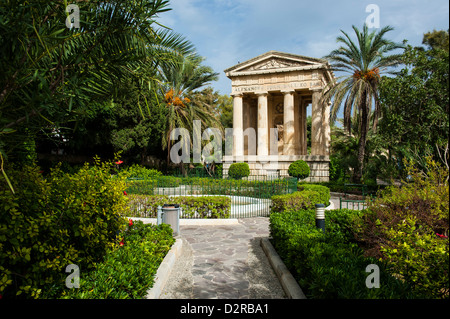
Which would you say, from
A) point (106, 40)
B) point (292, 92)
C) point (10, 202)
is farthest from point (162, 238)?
point (292, 92)

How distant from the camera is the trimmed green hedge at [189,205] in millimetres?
9703

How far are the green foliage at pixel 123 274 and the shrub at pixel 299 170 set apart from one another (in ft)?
62.2

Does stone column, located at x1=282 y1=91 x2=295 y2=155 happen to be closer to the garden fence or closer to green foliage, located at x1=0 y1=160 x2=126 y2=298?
the garden fence

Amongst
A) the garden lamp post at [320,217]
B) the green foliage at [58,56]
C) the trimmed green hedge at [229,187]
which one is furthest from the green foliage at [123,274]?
the trimmed green hedge at [229,187]

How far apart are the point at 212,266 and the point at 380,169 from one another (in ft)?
46.9

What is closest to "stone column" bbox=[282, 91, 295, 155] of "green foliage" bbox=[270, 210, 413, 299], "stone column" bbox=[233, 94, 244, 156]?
"stone column" bbox=[233, 94, 244, 156]

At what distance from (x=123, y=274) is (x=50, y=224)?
102cm

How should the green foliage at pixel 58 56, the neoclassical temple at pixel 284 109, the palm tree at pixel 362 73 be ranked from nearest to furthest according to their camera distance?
the green foliage at pixel 58 56 → the palm tree at pixel 362 73 → the neoclassical temple at pixel 284 109

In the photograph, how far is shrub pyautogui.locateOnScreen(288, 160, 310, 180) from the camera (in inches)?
905

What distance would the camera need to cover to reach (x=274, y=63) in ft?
85.2

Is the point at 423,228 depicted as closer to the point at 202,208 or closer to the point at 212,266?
the point at 212,266

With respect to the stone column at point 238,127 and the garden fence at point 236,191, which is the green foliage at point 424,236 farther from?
the stone column at point 238,127

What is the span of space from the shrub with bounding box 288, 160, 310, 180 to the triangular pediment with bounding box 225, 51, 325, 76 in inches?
326

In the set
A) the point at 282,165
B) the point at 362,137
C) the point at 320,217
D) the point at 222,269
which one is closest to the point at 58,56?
the point at 222,269
